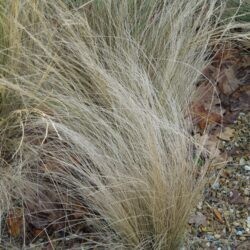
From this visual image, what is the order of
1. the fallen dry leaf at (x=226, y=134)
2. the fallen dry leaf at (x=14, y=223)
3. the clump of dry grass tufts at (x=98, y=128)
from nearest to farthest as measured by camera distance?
the clump of dry grass tufts at (x=98, y=128), the fallen dry leaf at (x=14, y=223), the fallen dry leaf at (x=226, y=134)

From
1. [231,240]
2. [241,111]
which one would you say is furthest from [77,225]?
[241,111]

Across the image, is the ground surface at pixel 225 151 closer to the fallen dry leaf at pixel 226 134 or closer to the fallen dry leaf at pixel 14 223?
the fallen dry leaf at pixel 226 134

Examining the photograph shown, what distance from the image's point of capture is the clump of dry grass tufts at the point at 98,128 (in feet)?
5.45

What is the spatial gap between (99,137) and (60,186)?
0.21 meters

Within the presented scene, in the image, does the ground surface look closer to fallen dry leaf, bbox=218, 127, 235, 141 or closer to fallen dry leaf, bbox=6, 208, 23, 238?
fallen dry leaf, bbox=218, 127, 235, 141

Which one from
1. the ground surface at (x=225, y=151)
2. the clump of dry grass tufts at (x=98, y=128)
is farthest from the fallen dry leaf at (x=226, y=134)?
the clump of dry grass tufts at (x=98, y=128)

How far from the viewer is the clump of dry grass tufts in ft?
5.45

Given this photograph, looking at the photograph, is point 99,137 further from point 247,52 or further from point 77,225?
point 247,52

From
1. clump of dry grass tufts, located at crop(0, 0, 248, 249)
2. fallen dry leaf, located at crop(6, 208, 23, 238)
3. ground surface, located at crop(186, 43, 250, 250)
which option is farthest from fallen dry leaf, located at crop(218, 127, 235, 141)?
fallen dry leaf, located at crop(6, 208, 23, 238)

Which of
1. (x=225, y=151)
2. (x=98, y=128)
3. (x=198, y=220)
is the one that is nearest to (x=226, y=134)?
(x=225, y=151)

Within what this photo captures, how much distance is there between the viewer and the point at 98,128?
5.86 feet

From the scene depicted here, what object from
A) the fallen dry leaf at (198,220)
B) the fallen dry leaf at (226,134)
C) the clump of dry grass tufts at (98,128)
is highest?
the clump of dry grass tufts at (98,128)

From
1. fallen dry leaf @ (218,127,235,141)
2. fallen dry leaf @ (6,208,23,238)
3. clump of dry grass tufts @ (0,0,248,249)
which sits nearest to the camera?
clump of dry grass tufts @ (0,0,248,249)

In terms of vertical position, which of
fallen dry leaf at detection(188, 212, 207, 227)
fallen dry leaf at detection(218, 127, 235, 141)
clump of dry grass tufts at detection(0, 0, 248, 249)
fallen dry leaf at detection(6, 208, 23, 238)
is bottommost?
fallen dry leaf at detection(188, 212, 207, 227)
